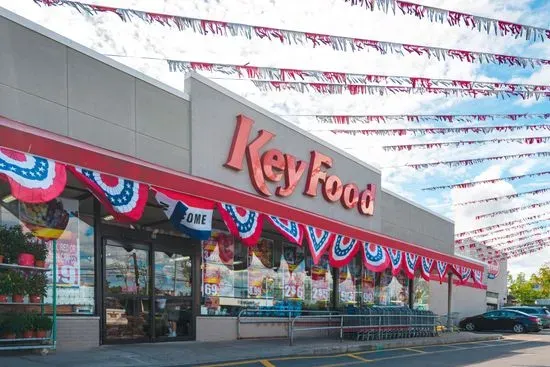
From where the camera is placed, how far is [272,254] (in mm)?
17859

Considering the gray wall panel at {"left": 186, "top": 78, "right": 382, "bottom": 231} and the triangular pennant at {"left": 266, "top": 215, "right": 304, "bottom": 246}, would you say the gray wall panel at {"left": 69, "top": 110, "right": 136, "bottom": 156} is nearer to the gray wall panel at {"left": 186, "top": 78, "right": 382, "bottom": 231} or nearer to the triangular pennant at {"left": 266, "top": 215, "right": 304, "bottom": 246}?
the gray wall panel at {"left": 186, "top": 78, "right": 382, "bottom": 231}

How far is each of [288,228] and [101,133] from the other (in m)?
5.82

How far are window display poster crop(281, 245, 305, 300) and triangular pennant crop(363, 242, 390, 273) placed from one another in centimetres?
209

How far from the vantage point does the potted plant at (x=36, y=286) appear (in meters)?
10.1

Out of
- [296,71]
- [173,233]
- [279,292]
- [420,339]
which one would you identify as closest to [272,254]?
[279,292]

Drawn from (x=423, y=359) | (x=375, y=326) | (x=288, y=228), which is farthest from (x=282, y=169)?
(x=423, y=359)

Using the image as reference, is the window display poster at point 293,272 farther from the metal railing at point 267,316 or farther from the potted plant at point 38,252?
the potted plant at point 38,252

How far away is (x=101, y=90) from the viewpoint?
11.4 m

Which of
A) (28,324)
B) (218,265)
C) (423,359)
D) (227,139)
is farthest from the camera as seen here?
(218,265)

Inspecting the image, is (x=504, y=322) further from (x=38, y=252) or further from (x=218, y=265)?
(x=38, y=252)

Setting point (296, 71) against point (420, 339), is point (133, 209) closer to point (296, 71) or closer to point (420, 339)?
point (296, 71)

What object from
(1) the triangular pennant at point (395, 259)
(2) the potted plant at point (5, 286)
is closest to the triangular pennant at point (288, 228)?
(1) the triangular pennant at point (395, 259)

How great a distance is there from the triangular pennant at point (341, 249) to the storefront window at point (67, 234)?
7.57 metres

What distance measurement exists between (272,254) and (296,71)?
7.07 meters
